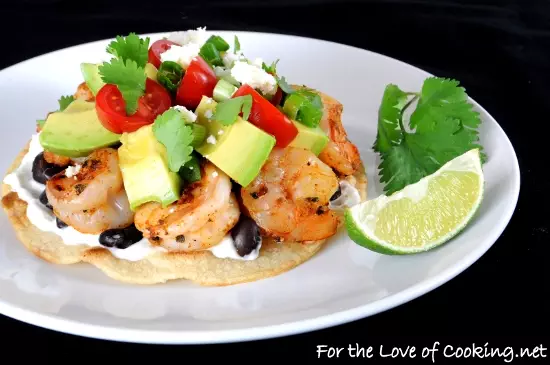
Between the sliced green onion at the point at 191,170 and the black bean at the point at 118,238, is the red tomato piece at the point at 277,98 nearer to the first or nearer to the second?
the sliced green onion at the point at 191,170

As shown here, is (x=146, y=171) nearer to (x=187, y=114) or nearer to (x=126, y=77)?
(x=187, y=114)

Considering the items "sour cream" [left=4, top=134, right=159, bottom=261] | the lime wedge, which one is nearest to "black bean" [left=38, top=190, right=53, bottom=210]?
"sour cream" [left=4, top=134, right=159, bottom=261]

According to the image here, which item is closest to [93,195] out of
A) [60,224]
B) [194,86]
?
[60,224]

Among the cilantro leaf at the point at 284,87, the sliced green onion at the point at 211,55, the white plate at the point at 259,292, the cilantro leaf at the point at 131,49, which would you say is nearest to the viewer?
the white plate at the point at 259,292

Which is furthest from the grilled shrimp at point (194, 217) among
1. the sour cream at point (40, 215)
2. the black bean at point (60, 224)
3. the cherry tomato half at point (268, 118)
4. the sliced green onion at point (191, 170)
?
the black bean at point (60, 224)

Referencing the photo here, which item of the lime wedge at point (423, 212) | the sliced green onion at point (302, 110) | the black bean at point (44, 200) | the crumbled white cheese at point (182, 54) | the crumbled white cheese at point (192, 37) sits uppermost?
the crumbled white cheese at point (192, 37)

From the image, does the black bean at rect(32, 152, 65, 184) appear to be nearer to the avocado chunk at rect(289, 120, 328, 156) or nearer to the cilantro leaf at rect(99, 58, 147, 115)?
the cilantro leaf at rect(99, 58, 147, 115)

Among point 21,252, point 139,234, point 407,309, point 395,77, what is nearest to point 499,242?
point 407,309
